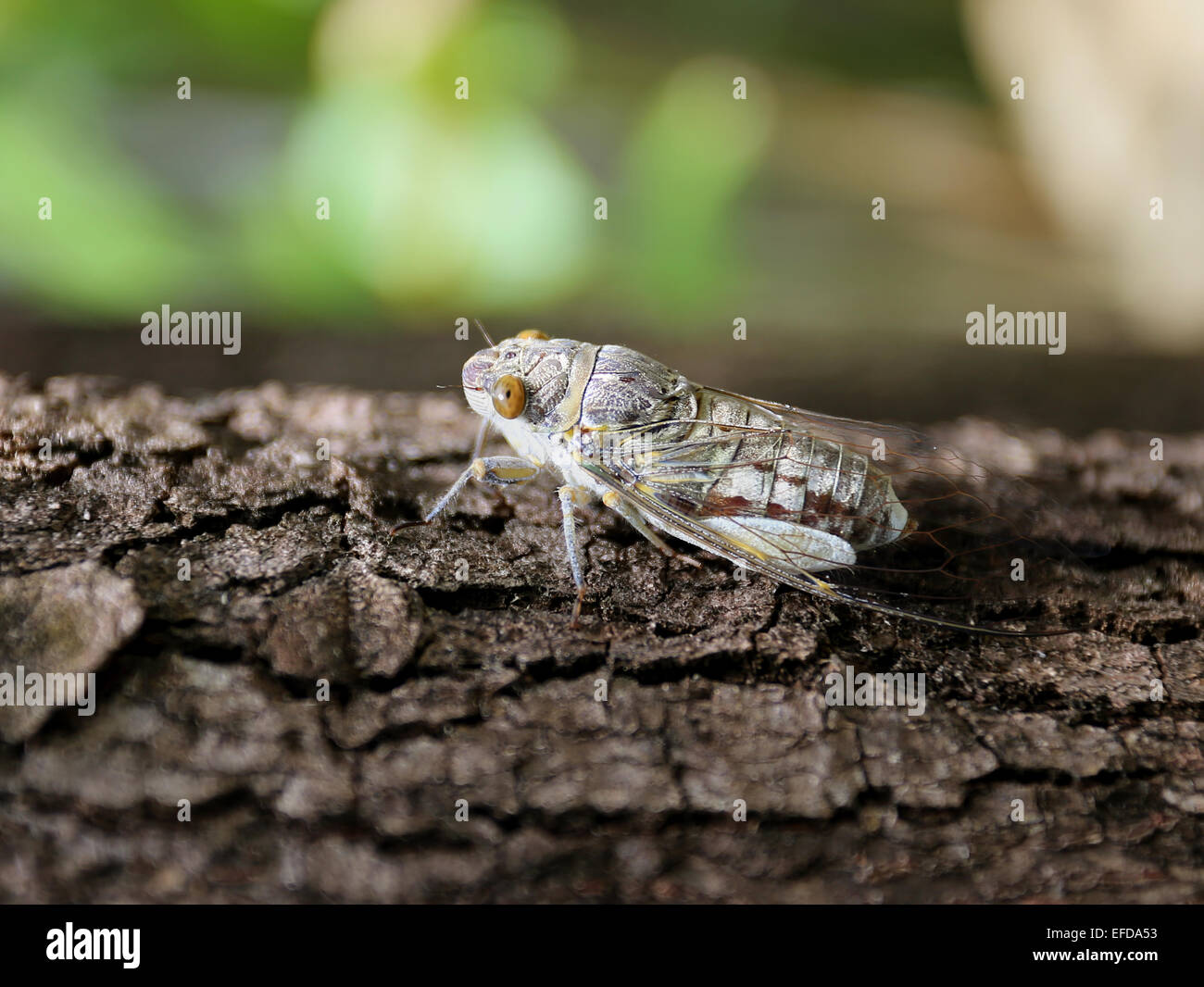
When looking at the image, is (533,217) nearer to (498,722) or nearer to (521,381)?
(521,381)

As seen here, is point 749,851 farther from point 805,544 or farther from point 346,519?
point 346,519

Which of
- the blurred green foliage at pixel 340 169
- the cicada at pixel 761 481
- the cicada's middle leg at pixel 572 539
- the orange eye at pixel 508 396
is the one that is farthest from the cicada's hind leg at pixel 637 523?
the blurred green foliage at pixel 340 169

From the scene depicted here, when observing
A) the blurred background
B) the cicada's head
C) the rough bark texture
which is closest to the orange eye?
the cicada's head

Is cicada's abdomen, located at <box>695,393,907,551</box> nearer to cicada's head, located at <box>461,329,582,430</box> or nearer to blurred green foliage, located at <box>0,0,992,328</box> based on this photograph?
cicada's head, located at <box>461,329,582,430</box>

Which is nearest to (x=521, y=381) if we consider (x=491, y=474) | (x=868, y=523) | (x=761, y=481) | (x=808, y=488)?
(x=491, y=474)

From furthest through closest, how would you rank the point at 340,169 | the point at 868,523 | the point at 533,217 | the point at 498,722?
1. the point at 533,217
2. the point at 340,169
3. the point at 868,523
4. the point at 498,722

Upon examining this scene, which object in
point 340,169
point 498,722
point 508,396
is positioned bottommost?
point 498,722

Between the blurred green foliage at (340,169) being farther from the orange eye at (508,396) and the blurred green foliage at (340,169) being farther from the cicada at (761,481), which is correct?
the orange eye at (508,396)
